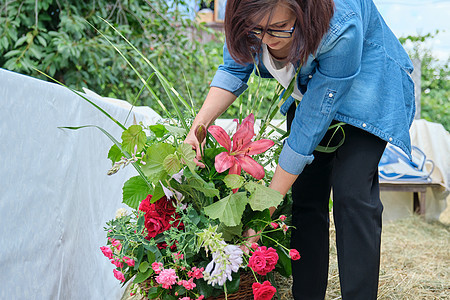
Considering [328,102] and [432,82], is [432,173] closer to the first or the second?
[328,102]

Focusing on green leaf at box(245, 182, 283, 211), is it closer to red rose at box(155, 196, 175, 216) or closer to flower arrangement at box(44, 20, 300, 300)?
flower arrangement at box(44, 20, 300, 300)

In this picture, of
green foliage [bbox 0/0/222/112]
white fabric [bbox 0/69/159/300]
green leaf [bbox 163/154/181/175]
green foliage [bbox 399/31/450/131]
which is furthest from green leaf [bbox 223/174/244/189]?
green foliage [bbox 399/31/450/131]

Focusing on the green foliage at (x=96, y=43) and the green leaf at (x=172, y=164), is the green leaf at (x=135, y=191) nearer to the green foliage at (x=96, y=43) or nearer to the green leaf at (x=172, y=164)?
the green leaf at (x=172, y=164)

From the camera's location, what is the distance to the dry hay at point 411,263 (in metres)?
1.43

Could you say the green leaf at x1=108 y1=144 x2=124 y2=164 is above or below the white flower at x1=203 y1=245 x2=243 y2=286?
above

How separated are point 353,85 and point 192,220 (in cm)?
45

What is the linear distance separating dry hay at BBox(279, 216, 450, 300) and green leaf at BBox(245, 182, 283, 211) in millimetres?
600

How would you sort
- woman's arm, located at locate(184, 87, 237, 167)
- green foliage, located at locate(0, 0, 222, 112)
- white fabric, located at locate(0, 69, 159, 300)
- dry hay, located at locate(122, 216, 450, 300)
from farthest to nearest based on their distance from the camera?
green foliage, located at locate(0, 0, 222, 112) < dry hay, located at locate(122, 216, 450, 300) < woman's arm, located at locate(184, 87, 237, 167) < white fabric, located at locate(0, 69, 159, 300)

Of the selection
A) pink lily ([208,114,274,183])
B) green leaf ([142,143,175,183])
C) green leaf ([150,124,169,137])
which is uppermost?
pink lily ([208,114,274,183])

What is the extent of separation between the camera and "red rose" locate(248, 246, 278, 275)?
33.2 inches

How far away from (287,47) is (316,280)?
1.96 feet

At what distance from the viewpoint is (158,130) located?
1084 millimetres

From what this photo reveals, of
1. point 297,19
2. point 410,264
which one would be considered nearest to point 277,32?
point 297,19

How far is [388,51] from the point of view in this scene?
1.03 metres
